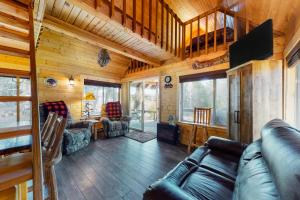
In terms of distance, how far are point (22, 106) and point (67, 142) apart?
172 cm

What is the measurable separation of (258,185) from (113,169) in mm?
2283

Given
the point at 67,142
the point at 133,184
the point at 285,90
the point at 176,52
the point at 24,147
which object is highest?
the point at 176,52

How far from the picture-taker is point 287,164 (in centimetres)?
75

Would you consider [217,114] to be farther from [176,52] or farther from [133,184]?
[133,184]

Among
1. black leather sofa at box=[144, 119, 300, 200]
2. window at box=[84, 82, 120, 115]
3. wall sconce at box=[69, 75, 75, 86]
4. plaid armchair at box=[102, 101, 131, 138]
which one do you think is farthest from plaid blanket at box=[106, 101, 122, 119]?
black leather sofa at box=[144, 119, 300, 200]

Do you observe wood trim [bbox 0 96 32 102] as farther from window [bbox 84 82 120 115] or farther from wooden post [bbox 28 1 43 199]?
window [bbox 84 82 120 115]

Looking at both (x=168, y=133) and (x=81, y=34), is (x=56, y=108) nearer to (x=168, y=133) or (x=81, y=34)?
(x=81, y=34)

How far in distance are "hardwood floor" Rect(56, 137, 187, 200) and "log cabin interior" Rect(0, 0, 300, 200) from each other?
0.07 feet

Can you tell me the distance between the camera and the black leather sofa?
2.48 ft

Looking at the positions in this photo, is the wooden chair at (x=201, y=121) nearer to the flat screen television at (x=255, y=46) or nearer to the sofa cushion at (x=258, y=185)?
the flat screen television at (x=255, y=46)

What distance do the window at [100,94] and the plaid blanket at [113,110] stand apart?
0.59 meters

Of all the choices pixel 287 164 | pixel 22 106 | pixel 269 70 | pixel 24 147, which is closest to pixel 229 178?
pixel 287 164

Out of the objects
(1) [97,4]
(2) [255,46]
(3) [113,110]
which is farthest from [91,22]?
(3) [113,110]

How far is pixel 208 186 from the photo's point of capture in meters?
1.39
